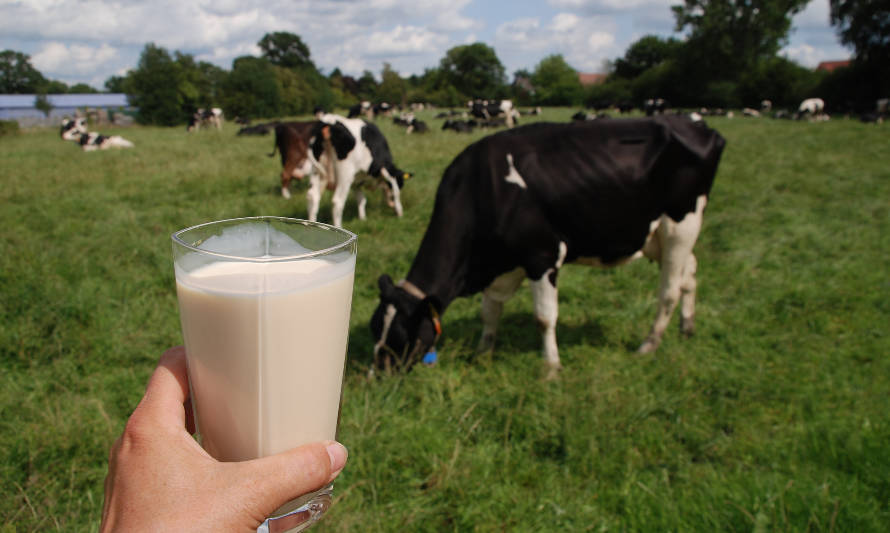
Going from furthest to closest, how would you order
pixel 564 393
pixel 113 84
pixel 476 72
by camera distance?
pixel 113 84
pixel 476 72
pixel 564 393

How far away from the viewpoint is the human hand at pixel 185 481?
85cm

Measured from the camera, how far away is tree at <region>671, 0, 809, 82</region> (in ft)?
142

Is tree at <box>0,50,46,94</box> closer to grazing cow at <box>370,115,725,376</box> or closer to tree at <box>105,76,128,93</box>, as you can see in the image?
tree at <box>105,76,128,93</box>

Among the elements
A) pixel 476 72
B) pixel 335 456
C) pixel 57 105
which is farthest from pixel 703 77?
pixel 57 105

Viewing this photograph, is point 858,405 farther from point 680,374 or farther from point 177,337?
point 177,337

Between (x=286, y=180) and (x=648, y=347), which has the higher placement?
(x=286, y=180)

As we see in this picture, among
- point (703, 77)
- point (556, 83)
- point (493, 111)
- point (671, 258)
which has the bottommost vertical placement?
point (671, 258)

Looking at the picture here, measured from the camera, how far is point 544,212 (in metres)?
3.72

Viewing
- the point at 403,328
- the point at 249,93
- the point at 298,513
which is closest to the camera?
the point at 298,513

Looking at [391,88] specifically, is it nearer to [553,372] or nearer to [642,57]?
[642,57]

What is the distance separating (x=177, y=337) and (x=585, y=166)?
3502mm

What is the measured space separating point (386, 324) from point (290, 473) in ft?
8.80

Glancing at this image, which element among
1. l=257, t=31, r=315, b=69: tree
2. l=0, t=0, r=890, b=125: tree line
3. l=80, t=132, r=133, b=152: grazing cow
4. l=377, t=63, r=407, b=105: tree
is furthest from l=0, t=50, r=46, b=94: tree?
l=80, t=132, r=133, b=152: grazing cow

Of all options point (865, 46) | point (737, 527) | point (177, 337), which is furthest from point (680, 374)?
point (865, 46)
